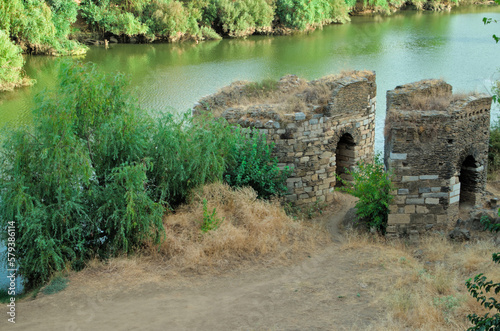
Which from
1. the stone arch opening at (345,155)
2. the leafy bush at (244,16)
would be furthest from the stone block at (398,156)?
the leafy bush at (244,16)

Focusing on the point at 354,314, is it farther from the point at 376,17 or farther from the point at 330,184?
the point at 376,17

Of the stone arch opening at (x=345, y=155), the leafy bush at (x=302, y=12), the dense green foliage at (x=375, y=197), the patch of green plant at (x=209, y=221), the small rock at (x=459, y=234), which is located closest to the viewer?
the patch of green plant at (x=209, y=221)

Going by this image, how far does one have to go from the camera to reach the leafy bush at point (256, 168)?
11766 millimetres

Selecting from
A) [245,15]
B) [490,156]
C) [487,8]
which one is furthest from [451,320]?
[487,8]

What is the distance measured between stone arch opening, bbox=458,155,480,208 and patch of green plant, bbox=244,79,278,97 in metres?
5.12

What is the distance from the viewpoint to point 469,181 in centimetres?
1162

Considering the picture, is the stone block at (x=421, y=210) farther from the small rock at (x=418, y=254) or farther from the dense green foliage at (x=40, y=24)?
the dense green foliage at (x=40, y=24)

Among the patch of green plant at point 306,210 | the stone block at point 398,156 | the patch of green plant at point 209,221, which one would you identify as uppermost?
the stone block at point 398,156

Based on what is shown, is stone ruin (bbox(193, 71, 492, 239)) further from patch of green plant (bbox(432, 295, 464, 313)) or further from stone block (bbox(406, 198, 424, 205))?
patch of green plant (bbox(432, 295, 464, 313))

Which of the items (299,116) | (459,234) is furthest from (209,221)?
(459,234)

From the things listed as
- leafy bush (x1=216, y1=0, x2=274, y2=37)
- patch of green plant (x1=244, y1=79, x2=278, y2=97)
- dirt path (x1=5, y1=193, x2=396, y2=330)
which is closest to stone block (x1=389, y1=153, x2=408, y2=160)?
dirt path (x1=5, y1=193, x2=396, y2=330)

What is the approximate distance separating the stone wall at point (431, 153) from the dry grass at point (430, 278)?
51 cm

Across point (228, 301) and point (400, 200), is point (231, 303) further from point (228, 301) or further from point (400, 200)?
point (400, 200)

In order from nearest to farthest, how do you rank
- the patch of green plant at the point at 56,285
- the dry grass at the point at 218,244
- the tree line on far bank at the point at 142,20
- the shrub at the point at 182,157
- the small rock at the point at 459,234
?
the patch of green plant at the point at 56,285
the dry grass at the point at 218,244
the small rock at the point at 459,234
the shrub at the point at 182,157
the tree line on far bank at the point at 142,20
